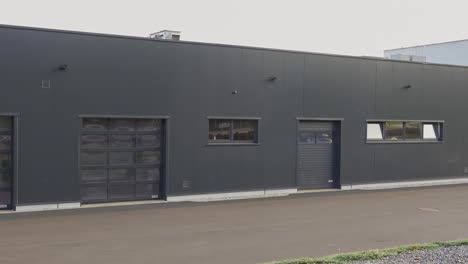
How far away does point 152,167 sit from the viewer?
15547 millimetres

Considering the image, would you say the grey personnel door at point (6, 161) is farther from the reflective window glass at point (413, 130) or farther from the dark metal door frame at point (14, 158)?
the reflective window glass at point (413, 130)

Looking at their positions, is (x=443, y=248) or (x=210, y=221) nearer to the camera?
(x=443, y=248)

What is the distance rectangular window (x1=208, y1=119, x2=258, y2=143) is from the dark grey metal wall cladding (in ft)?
0.80

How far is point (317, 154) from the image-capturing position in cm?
1852

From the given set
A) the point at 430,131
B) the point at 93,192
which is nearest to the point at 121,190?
the point at 93,192

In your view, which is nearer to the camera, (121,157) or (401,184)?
(121,157)

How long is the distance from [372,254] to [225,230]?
354 centimetres

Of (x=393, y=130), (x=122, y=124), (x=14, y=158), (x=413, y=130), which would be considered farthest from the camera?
(x=413, y=130)

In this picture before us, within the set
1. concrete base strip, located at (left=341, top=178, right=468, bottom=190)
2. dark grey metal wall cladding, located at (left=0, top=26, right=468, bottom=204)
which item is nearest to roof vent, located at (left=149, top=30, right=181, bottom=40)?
dark grey metal wall cladding, located at (left=0, top=26, right=468, bottom=204)

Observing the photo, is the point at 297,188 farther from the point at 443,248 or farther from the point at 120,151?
the point at 443,248

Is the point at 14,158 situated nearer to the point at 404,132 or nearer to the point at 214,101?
the point at 214,101

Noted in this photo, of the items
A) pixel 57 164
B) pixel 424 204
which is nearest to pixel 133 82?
pixel 57 164

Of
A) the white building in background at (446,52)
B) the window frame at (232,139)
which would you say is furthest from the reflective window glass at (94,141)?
the white building in background at (446,52)

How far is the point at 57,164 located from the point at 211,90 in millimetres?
4840
